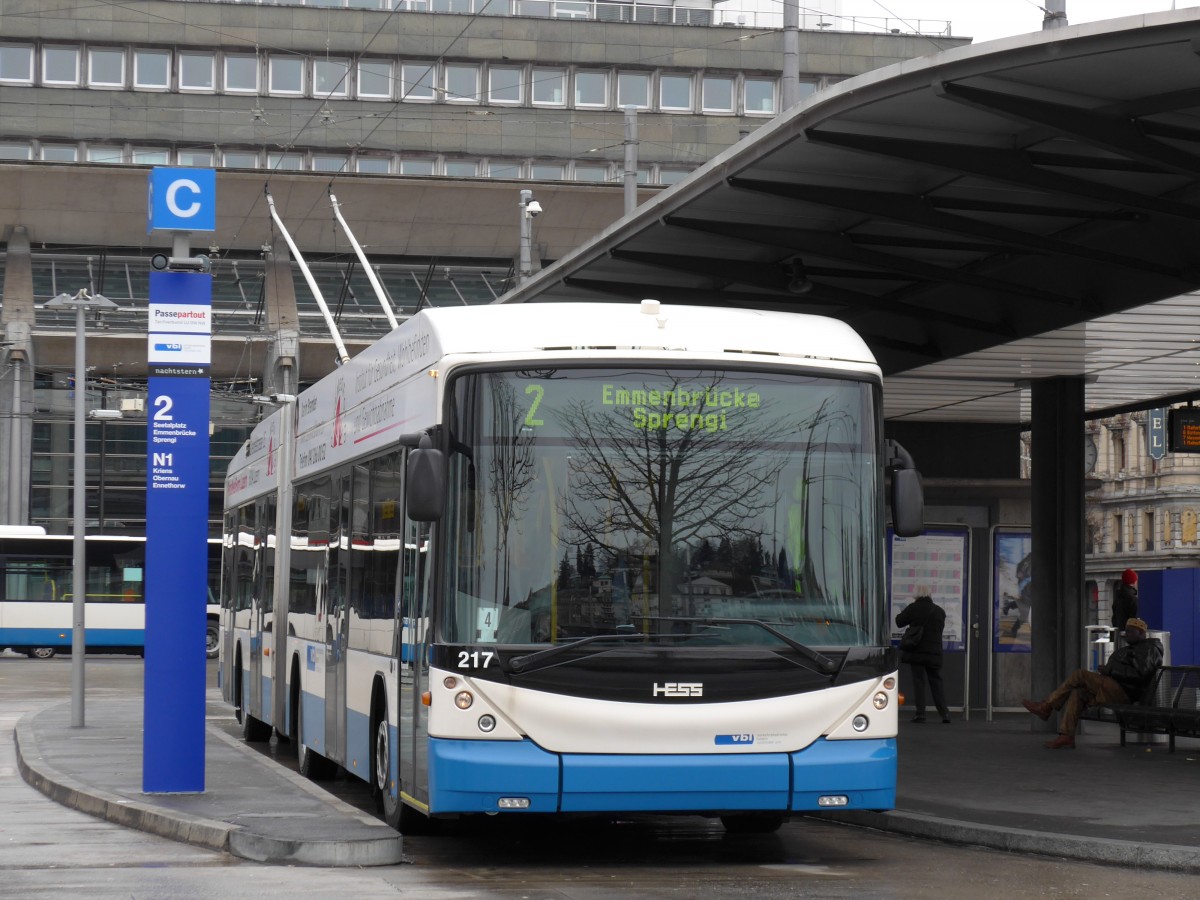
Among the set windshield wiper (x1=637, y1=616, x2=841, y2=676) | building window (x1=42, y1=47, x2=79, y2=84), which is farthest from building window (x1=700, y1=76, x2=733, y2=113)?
windshield wiper (x1=637, y1=616, x2=841, y2=676)

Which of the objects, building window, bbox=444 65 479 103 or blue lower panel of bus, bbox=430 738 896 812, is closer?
blue lower panel of bus, bbox=430 738 896 812

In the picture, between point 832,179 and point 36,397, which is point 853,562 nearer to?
point 832,179

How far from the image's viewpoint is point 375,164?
57.2 meters

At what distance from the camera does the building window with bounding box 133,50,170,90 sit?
55531 millimetres

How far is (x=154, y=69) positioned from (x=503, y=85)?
9944 mm

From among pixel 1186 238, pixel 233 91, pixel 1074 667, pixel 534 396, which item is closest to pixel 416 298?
→ pixel 233 91

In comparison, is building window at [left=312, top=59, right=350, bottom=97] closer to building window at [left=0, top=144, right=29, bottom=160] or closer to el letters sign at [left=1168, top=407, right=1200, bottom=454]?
building window at [left=0, top=144, right=29, bottom=160]

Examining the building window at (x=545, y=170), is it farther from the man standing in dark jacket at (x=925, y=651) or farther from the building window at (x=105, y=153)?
the man standing in dark jacket at (x=925, y=651)

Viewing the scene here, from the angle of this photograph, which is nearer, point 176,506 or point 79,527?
point 176,506

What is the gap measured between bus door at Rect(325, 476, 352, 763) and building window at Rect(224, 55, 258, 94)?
44115 mm

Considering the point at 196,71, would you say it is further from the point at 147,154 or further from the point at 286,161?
the point at 286,161

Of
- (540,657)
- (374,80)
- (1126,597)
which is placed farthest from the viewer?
(374,80)

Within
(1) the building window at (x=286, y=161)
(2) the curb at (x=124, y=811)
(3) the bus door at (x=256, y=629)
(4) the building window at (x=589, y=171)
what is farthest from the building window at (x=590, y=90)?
(2) the curb at (x=124, y=811)

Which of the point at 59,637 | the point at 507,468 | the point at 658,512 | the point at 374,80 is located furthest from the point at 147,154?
the point at 658,512
